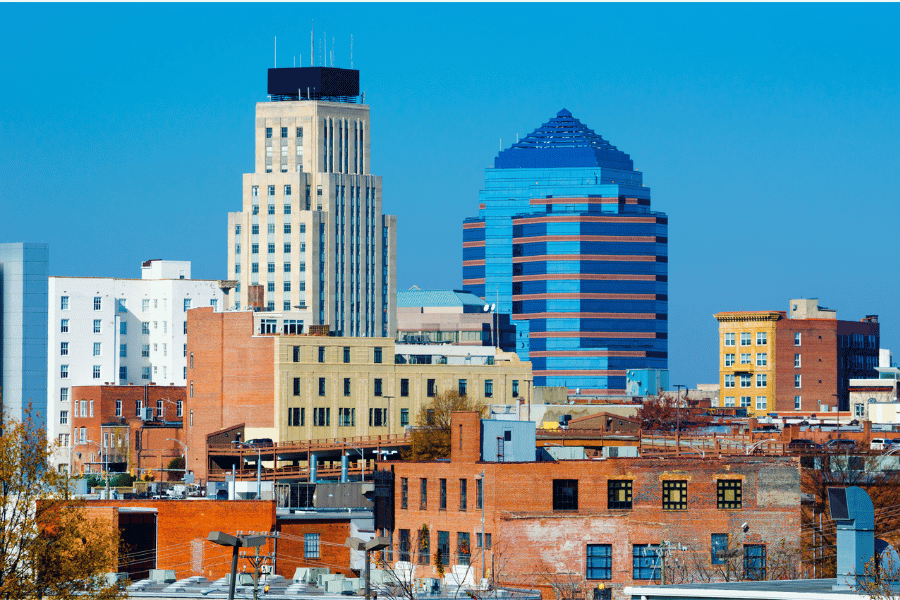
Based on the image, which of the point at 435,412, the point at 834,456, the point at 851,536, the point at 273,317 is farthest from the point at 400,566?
the point at 273,317

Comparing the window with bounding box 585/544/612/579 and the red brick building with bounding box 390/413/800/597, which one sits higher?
the red brick building with bounding box 390/413/800/597

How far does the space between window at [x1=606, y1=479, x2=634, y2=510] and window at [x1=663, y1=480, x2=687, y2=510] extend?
2.07 meters

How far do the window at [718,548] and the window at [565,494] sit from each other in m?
8.26

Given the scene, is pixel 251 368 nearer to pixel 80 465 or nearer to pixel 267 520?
pixel 80 465

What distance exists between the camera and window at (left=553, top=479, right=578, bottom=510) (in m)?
106

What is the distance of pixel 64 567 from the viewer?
222ft

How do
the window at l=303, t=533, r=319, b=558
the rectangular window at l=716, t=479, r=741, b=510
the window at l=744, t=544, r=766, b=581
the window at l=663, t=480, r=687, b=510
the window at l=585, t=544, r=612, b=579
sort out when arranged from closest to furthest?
the window at l=744, t=544, r=766, b=581 → the window at l=585, t=544, r=612, b=579 → the window at l=663, t=480, r=687, b=510 → the rectangular window at l=716, t=479, r=741, b=510 → the window at l=303, t=533, r=319, b=558

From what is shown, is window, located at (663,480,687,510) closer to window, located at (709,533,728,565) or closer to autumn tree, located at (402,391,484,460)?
window, located at (709,533,728,565)

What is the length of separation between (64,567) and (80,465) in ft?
442

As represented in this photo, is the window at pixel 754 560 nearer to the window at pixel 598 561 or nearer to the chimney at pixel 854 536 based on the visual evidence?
the window at pixel 598 561

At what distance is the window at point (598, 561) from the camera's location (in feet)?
340

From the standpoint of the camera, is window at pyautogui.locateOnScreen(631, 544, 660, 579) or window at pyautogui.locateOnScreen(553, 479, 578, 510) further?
window at pyautogui.locateOnScreen(553, 479, 578, 510)

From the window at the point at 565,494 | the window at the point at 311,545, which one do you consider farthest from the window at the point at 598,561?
the window at the point at 311,545

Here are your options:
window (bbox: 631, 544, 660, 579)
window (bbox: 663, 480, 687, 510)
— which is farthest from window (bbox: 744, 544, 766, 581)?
window (bbox: 631, 544, 660, 579)
